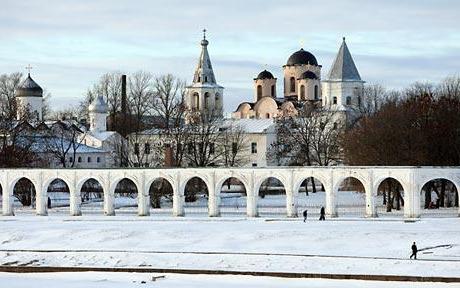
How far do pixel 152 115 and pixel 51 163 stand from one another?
25.8 metres

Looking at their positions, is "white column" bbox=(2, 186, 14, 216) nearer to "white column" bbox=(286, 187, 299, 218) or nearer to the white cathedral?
"white column" bbox=(286, 187, 299, 218)

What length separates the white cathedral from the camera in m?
97.8

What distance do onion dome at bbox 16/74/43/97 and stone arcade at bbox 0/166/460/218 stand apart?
40787mm

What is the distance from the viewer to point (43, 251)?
49.6 metres

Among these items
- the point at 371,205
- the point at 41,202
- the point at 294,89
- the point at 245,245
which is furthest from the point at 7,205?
the point at 294,89

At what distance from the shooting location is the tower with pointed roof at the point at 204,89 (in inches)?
4013

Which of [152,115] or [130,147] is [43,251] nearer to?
[130,147]

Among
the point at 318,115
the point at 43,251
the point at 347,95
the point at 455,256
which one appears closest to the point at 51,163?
the point at 318,115

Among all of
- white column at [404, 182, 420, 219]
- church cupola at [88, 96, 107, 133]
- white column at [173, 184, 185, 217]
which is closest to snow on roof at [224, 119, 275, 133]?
church cupola at [88, 96, 107, 133]

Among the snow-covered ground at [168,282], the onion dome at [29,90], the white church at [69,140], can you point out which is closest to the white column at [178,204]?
the snow-covered ground at [168,282]

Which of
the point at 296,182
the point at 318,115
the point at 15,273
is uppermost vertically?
the point at 318,115

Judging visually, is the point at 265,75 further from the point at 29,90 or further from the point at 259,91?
the point at 29,90

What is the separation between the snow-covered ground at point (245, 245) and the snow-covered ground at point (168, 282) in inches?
52.0

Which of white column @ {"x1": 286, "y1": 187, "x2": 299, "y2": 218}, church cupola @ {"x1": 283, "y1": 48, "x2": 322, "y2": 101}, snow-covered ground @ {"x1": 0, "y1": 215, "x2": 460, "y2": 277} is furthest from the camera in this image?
church cupola @ {"x1": 283, "y1": 48, "x2": 322, "y2": 101}
